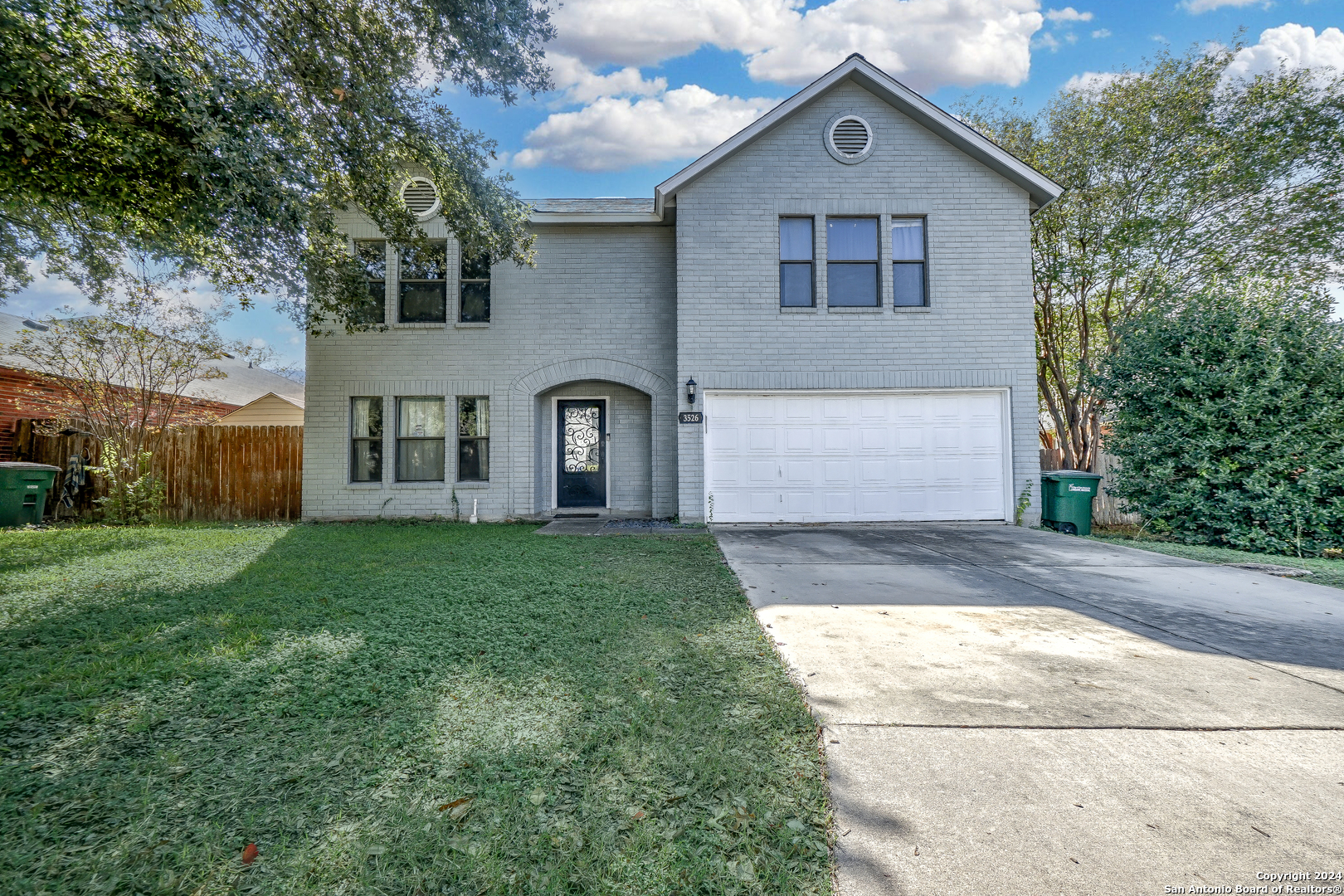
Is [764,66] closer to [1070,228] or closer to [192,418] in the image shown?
[1070,228]

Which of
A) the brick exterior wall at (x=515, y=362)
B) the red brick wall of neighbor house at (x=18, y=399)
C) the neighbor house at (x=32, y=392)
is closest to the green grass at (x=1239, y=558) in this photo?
the brick exterior wall at (x=515, y=362)

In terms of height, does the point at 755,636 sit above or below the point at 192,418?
below

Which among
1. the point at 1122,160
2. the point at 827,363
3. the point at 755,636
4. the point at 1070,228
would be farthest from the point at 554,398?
the point at 1122,160

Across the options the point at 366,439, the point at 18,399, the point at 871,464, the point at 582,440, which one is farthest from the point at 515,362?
the point at 18,399

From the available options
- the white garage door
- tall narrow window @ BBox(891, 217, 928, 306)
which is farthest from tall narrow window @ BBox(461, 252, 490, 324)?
tall narrow window @ BBox(891, 217, 928, 306)

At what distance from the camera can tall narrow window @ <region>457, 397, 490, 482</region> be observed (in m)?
10.1

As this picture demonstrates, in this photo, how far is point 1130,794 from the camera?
6.23 feet

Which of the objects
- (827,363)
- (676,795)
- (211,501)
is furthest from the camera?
(211,501)

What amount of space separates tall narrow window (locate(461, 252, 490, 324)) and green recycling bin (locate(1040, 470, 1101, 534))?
9.91 meters

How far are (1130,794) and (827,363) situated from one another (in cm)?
764

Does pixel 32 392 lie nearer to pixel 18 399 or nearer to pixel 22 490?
pixel 22 490

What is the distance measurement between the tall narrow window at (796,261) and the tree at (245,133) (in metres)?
4.16

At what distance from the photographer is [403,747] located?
86.1 inches

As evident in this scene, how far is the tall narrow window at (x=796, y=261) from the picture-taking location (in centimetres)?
925
